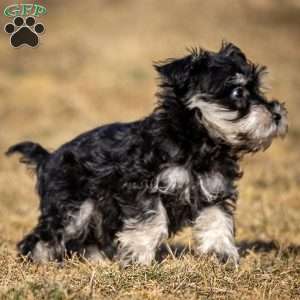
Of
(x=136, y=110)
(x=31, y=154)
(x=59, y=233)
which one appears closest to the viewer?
(x=59, y=233)

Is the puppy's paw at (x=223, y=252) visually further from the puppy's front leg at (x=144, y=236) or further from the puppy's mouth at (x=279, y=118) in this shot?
the puppy's mouth at (x=279, y=118)

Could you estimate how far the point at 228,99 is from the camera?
6301 mm

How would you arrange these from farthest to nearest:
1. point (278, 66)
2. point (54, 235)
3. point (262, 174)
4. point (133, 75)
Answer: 1. point (278, 66)
2. point (133, 75)
3. point (262, 174)
4. point (54, 235)

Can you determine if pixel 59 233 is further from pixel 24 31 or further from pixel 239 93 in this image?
pixel 24 31

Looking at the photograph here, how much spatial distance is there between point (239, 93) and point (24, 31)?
2.86 m

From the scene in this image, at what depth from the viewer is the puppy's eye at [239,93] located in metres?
6.30

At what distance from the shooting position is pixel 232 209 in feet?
21.4

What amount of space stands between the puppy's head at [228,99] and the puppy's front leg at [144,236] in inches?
32.2

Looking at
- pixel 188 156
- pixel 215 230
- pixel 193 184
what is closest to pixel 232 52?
pixel 188 156

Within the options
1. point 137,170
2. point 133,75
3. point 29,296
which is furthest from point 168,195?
point 133,75

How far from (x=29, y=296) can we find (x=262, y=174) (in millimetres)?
8797

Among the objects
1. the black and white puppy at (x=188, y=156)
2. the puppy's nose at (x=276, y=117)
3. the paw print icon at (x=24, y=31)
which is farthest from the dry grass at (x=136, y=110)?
the paw print icon at (x=24, y=31)

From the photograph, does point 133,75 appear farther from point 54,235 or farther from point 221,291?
point 221,291

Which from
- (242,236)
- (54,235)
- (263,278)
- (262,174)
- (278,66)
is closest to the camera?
(263,278)
